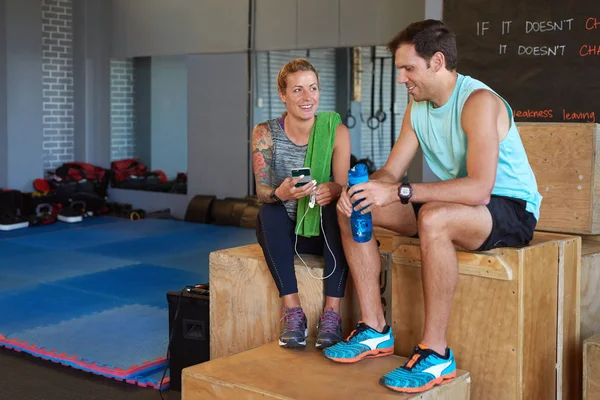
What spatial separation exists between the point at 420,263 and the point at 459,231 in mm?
311

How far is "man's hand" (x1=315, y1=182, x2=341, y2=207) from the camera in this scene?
3055mm

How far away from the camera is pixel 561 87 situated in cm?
555

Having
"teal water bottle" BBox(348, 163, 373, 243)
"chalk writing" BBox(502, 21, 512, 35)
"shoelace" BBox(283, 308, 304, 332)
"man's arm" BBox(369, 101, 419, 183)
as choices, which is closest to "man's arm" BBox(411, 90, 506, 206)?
"teal water bottle" BBox(348, 163, 373, 243)

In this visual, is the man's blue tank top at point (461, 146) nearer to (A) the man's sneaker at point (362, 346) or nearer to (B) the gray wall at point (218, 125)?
(A) the man's sneaker at point (362, 346)

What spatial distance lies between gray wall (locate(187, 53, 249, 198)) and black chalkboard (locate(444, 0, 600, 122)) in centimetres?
300

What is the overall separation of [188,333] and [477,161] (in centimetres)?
161

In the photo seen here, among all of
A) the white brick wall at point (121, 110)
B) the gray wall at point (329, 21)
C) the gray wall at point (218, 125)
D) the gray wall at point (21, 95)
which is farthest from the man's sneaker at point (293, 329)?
the white brick wall at point (121, 110)

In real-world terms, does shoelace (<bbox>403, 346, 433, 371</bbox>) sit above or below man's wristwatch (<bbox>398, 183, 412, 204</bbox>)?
below

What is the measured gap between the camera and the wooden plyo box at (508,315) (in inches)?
106

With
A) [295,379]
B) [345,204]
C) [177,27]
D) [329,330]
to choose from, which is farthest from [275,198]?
[177,27]

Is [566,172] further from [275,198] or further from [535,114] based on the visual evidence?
[535,114]

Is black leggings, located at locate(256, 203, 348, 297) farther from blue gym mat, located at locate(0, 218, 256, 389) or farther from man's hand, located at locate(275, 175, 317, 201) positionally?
blue gym mat, located at locate(0, 218, 256, 389)

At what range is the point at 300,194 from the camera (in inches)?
119

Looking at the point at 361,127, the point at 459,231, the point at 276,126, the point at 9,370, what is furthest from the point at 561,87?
the point at 361,127
